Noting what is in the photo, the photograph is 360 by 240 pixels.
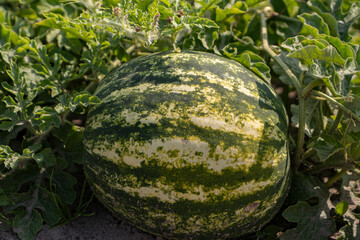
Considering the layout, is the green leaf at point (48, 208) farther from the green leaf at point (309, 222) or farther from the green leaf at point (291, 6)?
the green leaf at point (291, 6)

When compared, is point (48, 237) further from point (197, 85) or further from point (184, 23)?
point (184, 23)

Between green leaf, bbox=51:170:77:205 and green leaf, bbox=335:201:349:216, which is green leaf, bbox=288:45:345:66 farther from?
green leaf, bbox=51:170:77:205

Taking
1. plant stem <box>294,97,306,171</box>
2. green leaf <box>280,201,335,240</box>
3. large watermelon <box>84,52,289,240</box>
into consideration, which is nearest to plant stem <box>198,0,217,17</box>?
large watermelon <box>84,52,289,240</box>

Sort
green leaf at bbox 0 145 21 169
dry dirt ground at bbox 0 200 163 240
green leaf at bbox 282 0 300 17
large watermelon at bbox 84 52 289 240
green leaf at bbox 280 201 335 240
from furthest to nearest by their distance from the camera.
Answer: green leaf at bbox 282 0 300 17, dry dirt ground at bbox 0 200 163 240, green leaf at bbox 280 201 335 240, green leaf at bbox 0 145 21 169, large watermelon at bbox 84 52 289 240

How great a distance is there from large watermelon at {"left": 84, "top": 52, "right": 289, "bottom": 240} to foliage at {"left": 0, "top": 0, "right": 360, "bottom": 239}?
0.69ft

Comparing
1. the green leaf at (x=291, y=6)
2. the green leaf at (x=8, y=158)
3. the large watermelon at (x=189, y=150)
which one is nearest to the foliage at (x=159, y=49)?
the green leaf at (x=8, y=158)

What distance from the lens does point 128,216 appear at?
2.00 meters

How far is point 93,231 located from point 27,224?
1.23ft

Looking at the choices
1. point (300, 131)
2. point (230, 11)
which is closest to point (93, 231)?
point (300, 131)

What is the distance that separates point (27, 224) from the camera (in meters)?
2.15

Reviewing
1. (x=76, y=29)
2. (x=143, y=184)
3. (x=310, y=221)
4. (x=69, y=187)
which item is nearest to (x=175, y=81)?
(x=143, y=184)

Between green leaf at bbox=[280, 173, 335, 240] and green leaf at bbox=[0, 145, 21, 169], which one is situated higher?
green leaf at bbox=[0, 145, 21, 169]

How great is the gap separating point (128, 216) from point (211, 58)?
966 mm

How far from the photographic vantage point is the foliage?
2.05m
